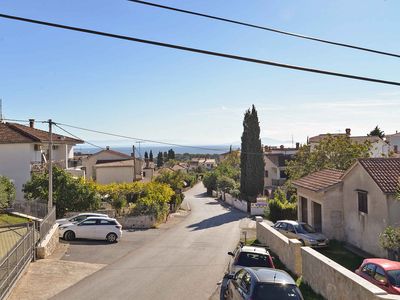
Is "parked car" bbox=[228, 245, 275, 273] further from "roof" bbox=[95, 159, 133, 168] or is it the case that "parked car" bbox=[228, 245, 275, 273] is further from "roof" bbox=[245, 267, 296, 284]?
"roof" bbox=[95, 159, 133, 168]

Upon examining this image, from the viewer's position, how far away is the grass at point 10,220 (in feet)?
89.0

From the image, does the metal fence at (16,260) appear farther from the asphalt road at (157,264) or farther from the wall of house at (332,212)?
the wall of house at (332,212)

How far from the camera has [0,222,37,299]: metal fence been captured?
13.9 m

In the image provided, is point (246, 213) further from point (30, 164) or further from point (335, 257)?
point (335, 257)

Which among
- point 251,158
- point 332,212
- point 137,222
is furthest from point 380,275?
point 251,158

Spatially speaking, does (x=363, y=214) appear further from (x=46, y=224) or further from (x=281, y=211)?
(x=46, y=224)

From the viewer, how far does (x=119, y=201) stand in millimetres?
37312

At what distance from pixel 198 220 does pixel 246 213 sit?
1154 centimetres

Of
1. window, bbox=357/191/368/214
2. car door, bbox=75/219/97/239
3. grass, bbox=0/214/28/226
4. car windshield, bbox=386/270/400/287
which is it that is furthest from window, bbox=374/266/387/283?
grass, bbox=0/214/28/226

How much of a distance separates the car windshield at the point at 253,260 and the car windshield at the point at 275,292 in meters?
3.86

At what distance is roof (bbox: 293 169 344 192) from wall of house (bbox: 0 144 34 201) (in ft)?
73.8

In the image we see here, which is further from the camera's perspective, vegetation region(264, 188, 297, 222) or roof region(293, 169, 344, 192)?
vegetation region(264, 188, 297, 222)

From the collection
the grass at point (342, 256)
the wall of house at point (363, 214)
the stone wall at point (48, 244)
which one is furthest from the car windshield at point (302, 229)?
the stone wall at point (48, 244)

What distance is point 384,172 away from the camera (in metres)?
A: 22.5
